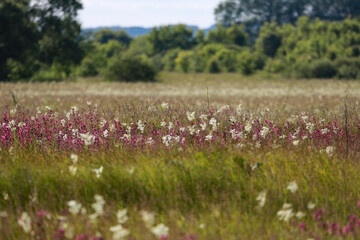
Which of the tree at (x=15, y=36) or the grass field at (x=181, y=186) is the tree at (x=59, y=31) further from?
the grass field at (x=181, y=186)

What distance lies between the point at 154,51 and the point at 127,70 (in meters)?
51.6

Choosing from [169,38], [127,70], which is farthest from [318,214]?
[169,38]

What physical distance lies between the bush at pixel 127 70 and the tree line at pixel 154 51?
0.29 feet

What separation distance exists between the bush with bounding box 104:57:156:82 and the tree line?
0.29 feet

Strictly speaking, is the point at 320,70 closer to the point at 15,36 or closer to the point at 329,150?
the point at 15,36

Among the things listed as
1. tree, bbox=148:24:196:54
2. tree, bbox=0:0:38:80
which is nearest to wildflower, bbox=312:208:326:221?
tree, bbox=0:0:38:80

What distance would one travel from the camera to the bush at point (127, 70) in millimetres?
Result: 38875

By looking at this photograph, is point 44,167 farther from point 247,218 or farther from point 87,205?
point 247,218

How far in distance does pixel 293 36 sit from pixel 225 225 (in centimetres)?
7323

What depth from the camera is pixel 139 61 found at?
3978 cm

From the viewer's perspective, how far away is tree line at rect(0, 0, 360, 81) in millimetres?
40344

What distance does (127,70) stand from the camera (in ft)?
128

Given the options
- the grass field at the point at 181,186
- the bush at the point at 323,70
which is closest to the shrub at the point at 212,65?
the bush at the point at 323,70

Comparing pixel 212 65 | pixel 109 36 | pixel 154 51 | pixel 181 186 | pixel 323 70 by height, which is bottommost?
pixel 323 70
